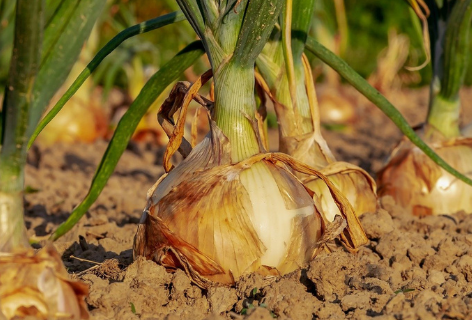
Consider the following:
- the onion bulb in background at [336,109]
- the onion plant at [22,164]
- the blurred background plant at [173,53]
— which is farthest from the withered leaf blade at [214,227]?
the onion bulb in background at [336,109]

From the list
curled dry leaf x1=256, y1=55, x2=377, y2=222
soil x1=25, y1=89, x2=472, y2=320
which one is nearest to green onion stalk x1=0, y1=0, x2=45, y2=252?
soil x1=25, y1=89, x2=472, y2=320

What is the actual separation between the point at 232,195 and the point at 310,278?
21 cm

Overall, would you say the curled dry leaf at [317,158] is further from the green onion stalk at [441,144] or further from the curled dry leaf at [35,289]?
the curled dry leaf at [35,289]

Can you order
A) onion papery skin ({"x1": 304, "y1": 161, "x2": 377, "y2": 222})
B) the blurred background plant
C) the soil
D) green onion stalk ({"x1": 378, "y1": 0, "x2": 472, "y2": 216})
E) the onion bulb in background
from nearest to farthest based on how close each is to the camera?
1. the soil
2. onion papery skin ({"x1": 304, "y1": 161, "x2": 377, "y2": 222})
3. green onion stalk ({"x1": 378, "y1": 0, "x2": 472, "y2": 216})
4. the blurred background plant
5. the onion bulb in background

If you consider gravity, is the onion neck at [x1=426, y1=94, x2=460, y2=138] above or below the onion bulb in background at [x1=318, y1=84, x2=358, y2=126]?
above

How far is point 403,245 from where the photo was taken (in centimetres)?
154

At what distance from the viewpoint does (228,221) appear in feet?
4.07

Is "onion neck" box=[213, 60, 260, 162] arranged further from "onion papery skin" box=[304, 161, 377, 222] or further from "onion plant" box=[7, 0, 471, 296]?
"onion papery skin" box=[304, 161, 377, 222]

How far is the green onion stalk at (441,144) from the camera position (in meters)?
2.00

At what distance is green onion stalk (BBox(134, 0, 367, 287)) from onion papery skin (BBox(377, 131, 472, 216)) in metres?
0.72

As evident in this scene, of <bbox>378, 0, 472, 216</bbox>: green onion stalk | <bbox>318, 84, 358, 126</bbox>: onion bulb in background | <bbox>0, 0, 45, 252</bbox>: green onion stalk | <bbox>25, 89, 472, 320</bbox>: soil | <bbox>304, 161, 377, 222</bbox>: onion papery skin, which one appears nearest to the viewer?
<bbox>0, 0, 45, 252</bbox>: green onion stalk

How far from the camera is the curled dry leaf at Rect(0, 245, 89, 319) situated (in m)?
1.01

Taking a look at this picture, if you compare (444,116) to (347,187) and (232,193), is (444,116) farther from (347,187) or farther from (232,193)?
(232,193)

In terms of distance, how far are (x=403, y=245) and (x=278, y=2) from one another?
0.62 metres
